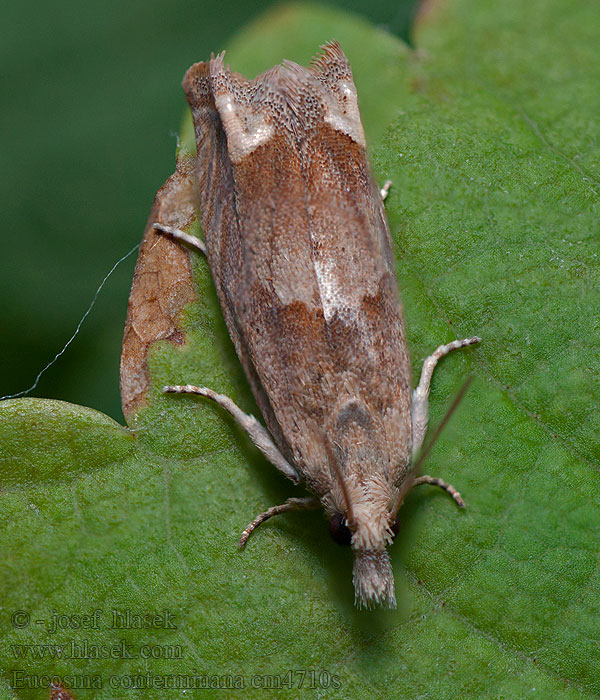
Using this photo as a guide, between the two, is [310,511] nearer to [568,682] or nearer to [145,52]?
[568,682]

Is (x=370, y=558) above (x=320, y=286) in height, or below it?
below

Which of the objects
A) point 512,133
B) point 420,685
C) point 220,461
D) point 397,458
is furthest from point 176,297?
point 420,685

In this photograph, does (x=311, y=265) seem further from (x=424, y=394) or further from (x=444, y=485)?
(x=444, y=485)

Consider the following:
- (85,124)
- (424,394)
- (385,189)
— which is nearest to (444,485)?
(424,394)

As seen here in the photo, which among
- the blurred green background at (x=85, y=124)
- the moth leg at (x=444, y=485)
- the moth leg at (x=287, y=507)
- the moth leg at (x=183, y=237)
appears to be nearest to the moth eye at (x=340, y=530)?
the moth leg at (x=287, y=507)

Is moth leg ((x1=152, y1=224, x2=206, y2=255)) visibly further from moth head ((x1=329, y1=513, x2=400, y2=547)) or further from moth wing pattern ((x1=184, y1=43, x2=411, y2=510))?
moth head ((x1=329, y1=513, x2=400, y2=547))

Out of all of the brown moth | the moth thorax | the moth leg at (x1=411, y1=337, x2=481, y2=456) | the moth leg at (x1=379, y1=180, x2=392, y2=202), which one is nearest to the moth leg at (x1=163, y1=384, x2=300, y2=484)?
the brown moth
